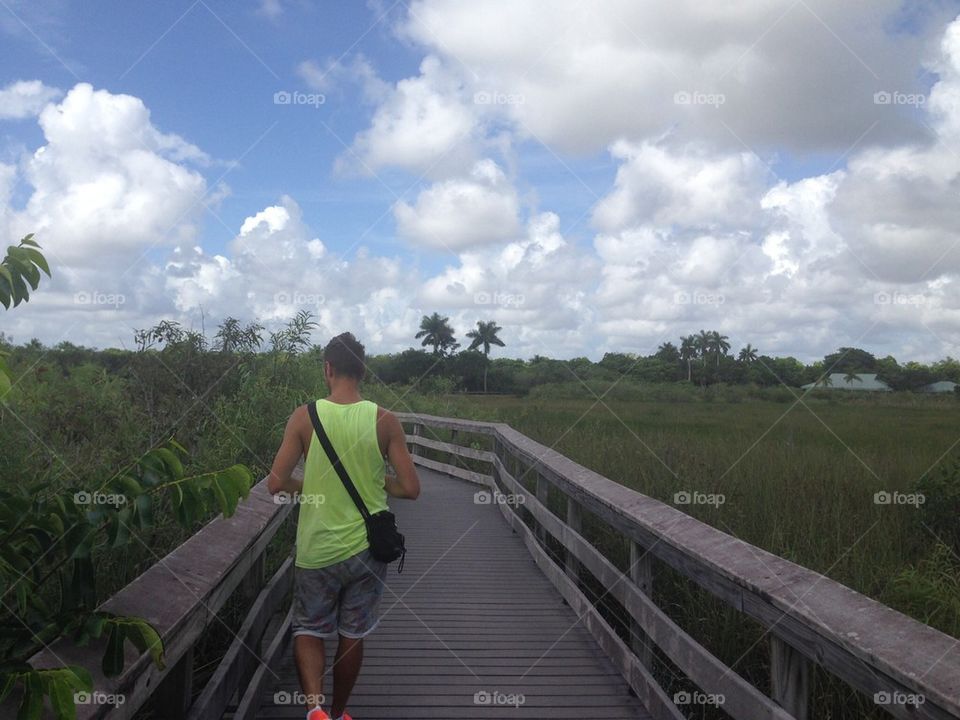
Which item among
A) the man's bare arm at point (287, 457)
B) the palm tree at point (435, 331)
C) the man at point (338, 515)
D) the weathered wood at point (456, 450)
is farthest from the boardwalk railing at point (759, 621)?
the palm tree at point (435, 331)

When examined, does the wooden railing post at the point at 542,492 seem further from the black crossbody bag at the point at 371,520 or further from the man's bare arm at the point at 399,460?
the black crossbody bag at the point at 371,520

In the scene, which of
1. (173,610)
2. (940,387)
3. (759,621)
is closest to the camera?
(173,610)

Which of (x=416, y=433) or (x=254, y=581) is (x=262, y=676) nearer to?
(x=254, y=581)

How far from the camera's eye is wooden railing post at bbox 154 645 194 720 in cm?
273

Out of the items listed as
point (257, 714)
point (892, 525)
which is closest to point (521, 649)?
point (257, 714)

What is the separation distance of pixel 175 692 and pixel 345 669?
0.93m

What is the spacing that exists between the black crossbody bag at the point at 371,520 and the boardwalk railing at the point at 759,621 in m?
1.09

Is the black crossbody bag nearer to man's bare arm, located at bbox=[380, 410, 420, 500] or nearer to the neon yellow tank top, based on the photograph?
the neon yellow tank top

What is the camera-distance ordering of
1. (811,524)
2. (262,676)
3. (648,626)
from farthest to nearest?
1. (811,524)
2. (262,676)
3. (648,626)

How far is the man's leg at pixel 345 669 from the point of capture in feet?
11.6

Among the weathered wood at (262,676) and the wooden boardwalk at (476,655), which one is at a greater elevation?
the weathered wood at (262,676)

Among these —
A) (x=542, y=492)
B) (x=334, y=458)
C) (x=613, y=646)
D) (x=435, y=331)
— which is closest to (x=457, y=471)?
(x=542, y=492)

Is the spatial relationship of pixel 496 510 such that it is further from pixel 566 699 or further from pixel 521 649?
pixel 566 699

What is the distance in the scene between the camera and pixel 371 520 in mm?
3514
